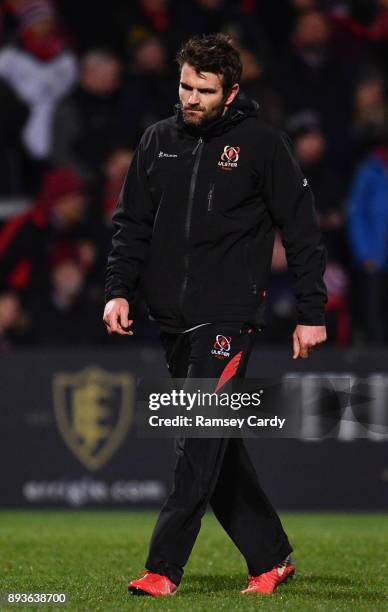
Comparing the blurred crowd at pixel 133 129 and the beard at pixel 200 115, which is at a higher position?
the beard at pixel 200 115

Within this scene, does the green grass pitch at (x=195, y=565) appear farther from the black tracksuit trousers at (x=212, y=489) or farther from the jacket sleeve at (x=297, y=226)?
the jacket sleeve at (x=297, y=226)

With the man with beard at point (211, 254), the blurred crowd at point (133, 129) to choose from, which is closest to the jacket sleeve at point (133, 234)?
the man with beard at point (211, 254)

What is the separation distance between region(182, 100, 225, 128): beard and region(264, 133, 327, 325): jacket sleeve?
298 mm

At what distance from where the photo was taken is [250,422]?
20.0 ft

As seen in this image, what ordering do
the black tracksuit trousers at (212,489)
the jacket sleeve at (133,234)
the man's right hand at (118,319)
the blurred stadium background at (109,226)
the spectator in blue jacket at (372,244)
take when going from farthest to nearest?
1. the spectator in blue jacket at (372,244)
2. the blurred stadium background at (109,226)
3. the jacket sleeve at (133,234)
4. the man's right hand at (118,319)
5. the black tracksuit trousers at (212,489)

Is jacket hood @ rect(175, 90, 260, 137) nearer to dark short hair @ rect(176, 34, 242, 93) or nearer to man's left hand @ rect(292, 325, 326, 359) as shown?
dark short hair @ rect(176, 34, 242, 93)

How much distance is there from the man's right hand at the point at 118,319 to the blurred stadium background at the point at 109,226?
4110mm

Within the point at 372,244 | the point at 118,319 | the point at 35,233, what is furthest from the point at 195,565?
the point at 372,244

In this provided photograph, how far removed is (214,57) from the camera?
5730 mm

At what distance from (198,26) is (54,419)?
4369 mm

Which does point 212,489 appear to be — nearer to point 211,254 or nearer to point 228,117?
point 211,254

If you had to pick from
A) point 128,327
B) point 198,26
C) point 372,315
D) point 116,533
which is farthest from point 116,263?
point 198,26

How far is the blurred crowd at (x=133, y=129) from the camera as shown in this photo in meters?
11.8

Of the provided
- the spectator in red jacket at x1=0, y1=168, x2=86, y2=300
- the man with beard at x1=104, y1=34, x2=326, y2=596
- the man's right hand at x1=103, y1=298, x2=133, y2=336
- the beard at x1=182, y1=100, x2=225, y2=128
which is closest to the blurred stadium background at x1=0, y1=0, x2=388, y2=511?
the spectator in red jacket at x1=0, y1=168, x2=86, y2=300
